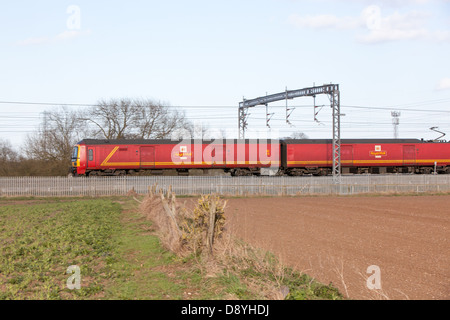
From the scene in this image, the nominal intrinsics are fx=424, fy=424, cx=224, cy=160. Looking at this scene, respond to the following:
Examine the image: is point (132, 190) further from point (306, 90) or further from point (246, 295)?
point (246, 295)

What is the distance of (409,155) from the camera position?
119 feet

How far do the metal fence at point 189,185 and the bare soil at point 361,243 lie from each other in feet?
26.8

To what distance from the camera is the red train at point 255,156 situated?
32875mm

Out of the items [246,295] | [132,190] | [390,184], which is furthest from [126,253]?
[390,184]

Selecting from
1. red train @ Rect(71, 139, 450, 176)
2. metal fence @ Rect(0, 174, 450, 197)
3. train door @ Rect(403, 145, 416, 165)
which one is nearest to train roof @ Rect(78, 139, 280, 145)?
red train @ Rect(71, 139, 450, 176)

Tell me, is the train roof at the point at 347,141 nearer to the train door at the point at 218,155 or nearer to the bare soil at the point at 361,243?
the train door at the point at 218,155

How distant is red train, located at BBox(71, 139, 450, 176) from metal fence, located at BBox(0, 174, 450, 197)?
3.25 m

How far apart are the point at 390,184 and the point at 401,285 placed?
1041 inches

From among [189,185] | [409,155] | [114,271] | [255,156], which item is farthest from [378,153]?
[114,271]

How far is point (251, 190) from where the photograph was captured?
30.5 m

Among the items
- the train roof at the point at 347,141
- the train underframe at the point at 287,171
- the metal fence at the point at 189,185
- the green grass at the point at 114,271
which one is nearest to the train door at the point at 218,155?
the train underframe at the point at 287,171

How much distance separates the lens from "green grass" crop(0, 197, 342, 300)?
7.45 meters

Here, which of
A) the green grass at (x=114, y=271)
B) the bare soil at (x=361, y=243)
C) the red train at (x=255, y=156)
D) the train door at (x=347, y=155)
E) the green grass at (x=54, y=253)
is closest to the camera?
the green grass at (x=114, y=271)

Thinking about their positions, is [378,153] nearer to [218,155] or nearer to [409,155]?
[409,155]
